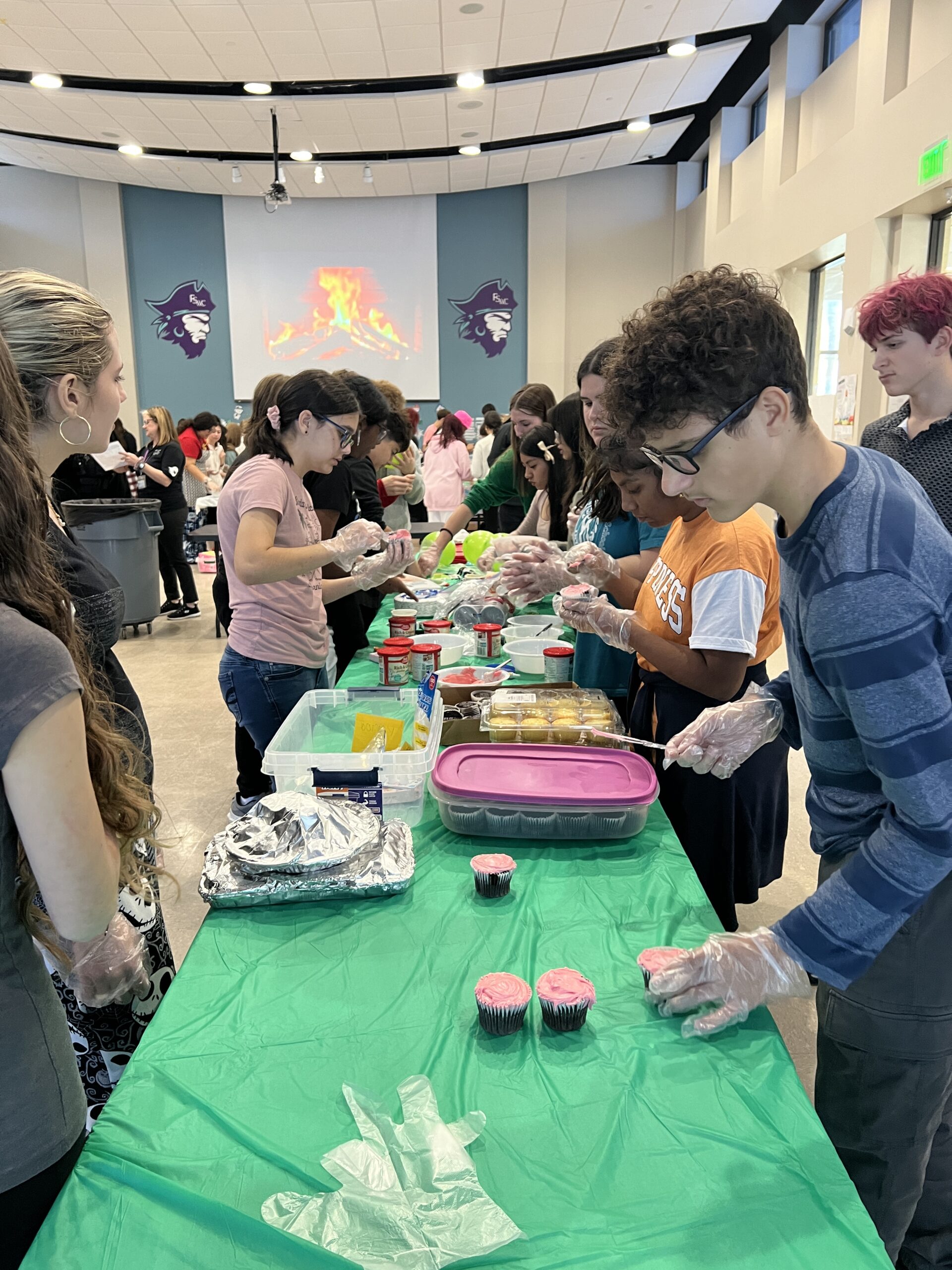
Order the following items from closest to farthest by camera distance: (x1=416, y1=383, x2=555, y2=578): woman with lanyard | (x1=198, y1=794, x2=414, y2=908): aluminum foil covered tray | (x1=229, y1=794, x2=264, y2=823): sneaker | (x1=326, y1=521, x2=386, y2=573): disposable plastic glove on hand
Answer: (x1=198, y1=794, x2=414, y2=908): aluminum foil covered tray
(x1=326, y1=521, x2=386, y2=573): disposable plastic glove on hand
(x1=229, y1=794, x2=264, y2=823): sneaker
(x1=416, y1=383, x2=555, y2=578): woman with lanyard

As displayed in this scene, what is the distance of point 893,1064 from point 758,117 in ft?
29.3

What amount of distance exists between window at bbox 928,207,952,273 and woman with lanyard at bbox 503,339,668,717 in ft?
11.6

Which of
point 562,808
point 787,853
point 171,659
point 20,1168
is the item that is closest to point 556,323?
point 171,659

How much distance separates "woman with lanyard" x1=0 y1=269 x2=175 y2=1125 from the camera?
1.30 m

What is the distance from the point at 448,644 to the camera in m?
2.55

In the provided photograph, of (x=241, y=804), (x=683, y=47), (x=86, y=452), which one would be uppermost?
(x=683, y=47)

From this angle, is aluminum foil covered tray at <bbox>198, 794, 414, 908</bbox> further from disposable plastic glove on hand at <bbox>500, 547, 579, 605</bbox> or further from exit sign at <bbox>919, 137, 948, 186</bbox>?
exit sign at <bbox>919, 137, 948, 186</bbox>

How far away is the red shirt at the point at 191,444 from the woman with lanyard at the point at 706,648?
8.06m

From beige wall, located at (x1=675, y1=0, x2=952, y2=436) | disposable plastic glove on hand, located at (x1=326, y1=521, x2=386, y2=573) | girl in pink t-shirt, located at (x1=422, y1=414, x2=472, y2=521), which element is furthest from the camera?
girl in pink t-shirt, located at (x1=422, y1=414, x2=472, y2=521)

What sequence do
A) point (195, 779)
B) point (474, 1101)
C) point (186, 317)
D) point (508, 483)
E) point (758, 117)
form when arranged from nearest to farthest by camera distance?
point (474, 1101)
point (195, 779)
point (508, 483)
point (758, 117)
point (186, 317)

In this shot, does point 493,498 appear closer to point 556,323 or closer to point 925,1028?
point 925,1028

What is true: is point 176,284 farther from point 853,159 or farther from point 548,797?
point 548,797

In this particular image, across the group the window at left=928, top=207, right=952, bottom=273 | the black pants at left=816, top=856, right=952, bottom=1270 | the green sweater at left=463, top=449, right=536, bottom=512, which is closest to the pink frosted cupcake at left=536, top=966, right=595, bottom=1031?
the black pants at left=816, top=856, right=952, bottom=1270

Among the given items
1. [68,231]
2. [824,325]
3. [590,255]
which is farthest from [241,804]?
[68,231]
